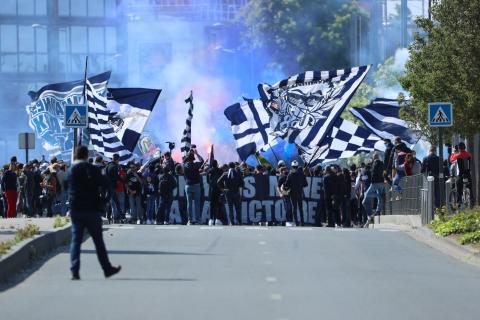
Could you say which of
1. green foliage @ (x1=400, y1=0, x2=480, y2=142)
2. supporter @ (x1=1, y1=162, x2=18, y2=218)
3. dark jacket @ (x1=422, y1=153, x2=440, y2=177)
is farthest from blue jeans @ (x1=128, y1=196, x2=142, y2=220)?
dark jacket @ (x1=422, y1=153, x2=440, y2=177)

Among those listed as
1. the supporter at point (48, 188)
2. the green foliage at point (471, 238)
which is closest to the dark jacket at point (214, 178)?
the supporter at point (48, 188)

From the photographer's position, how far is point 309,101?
136ft

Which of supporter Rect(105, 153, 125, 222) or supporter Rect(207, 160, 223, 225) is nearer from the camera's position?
supporter Rect(105, 153, 125, 222)

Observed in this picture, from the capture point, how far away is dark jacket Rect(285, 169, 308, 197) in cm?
3665

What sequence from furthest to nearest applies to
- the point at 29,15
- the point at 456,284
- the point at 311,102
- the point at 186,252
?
1. the point at 29,15
2. the point at 311,102
3. the point at 186,252
4. the point at 456,284

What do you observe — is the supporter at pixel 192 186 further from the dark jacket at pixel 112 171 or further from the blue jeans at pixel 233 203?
the dark jacket at pixel 112 171

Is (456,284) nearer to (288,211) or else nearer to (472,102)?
(472,102)

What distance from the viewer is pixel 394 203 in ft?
125

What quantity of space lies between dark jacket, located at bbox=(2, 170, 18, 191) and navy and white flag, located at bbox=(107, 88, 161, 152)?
4.75 meters

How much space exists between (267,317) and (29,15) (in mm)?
104355

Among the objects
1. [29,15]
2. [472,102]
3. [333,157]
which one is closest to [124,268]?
[472,102]

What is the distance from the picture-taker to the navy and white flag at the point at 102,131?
41844 mm

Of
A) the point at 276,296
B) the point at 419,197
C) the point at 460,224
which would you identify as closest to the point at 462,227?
the point at 460,224

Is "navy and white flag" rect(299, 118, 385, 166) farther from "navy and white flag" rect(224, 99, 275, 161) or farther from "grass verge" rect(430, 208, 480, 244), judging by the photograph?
"grass verge" rect(430, 208, 480, 244)
